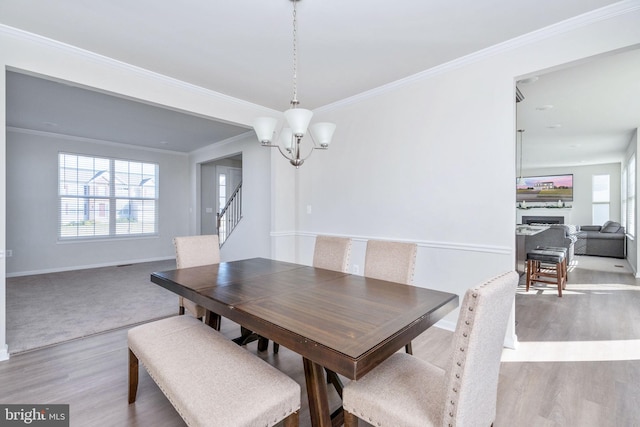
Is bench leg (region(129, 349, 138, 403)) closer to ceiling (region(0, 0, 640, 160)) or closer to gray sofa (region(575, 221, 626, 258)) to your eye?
ceiling (region(0, 0, 640, 160))

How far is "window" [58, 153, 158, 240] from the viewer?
19.2 ft

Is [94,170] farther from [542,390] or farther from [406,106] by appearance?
[542,390]

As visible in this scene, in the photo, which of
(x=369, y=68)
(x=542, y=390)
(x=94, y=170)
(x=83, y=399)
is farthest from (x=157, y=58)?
(x=94, y=170)

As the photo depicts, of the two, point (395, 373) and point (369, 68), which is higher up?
point (369, 68)

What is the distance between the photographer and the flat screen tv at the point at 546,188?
9.59 meters

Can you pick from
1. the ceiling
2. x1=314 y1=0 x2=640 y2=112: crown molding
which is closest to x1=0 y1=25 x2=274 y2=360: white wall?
the ceiling

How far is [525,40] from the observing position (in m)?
2.51

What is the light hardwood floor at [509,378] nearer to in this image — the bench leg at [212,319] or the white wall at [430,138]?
the bench leg at [212,319]

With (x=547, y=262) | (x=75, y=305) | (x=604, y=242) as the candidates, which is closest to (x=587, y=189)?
(x=604, y=242)

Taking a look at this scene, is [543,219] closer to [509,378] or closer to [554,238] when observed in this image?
[554,238]

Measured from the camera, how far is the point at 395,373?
1403mm

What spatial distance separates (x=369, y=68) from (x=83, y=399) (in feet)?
11.6

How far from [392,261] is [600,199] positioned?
33.7ft

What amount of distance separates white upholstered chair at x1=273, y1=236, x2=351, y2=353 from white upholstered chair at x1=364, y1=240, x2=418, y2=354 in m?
0.20
